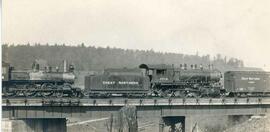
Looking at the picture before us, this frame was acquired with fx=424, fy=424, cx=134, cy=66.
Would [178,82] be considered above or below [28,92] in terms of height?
above

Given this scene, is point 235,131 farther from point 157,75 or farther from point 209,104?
point 157,75

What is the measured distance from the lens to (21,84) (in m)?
39.6

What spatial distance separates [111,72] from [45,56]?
74.0 meters

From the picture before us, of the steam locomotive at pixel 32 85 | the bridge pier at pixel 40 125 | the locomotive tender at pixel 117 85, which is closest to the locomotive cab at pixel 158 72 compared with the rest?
the locomotive tender at pixel 117 85

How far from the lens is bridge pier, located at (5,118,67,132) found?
1384 inches

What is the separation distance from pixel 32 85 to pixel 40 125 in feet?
16.9

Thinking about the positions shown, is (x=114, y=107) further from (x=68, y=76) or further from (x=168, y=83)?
(x=68, y=76)

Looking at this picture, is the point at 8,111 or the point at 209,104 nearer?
the point at 8,111

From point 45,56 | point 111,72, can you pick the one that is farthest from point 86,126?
point 45,56

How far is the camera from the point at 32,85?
39875 mm

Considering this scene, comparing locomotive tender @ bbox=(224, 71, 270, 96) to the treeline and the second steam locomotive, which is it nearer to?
the second steam locomotive

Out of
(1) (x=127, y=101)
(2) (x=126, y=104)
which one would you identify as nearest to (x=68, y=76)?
(1) (x=127, y=101)

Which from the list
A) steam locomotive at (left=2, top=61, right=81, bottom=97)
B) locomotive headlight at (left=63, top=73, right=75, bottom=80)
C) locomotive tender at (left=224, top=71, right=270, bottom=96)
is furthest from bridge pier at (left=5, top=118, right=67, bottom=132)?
locomotive tender at (left=224, top=71, right=270, bottom=96)

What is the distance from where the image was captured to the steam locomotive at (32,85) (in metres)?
38.7
